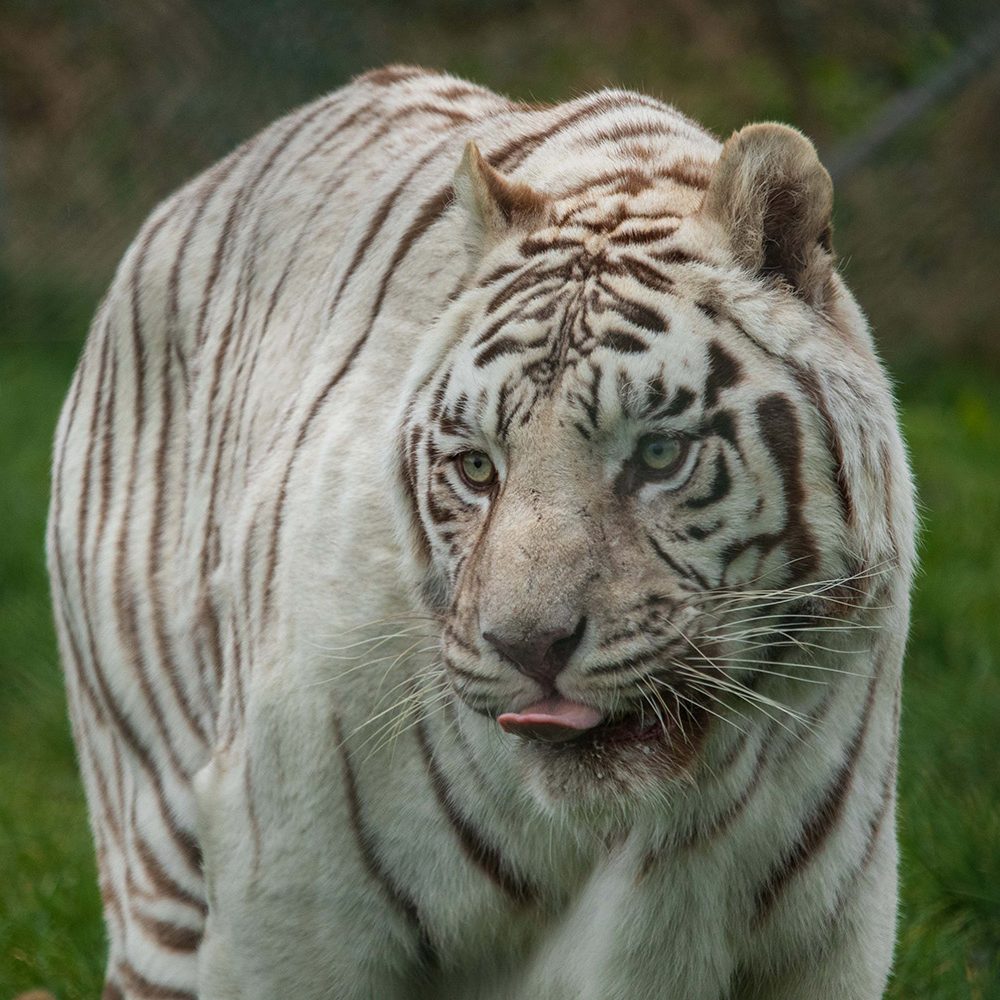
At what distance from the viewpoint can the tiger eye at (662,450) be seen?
1761mm

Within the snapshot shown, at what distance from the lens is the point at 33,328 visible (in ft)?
20.9

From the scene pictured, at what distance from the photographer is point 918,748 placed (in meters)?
3.76

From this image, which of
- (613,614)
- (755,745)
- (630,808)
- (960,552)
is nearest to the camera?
(613,614)

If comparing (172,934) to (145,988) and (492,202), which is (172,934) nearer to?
(145,988)

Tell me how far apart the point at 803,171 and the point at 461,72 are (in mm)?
6808

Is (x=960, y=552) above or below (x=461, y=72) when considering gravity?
below

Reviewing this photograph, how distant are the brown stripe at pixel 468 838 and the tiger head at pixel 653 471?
0.49 ft

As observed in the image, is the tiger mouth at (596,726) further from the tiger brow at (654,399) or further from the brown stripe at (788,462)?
the tiger brow at (654,399)

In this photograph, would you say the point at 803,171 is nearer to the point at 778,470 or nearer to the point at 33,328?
the point at 778,470

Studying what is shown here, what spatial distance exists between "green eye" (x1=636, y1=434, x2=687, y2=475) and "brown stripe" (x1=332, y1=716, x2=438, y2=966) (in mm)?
565

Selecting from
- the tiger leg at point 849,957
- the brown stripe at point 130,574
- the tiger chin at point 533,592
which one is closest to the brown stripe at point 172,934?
the tiger chin at point 533,592

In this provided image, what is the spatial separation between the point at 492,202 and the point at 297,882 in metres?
0.91

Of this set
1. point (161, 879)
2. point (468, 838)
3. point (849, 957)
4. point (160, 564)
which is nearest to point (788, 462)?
point (468, 838)

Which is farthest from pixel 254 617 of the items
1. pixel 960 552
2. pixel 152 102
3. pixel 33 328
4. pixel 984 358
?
pixel 984 358
